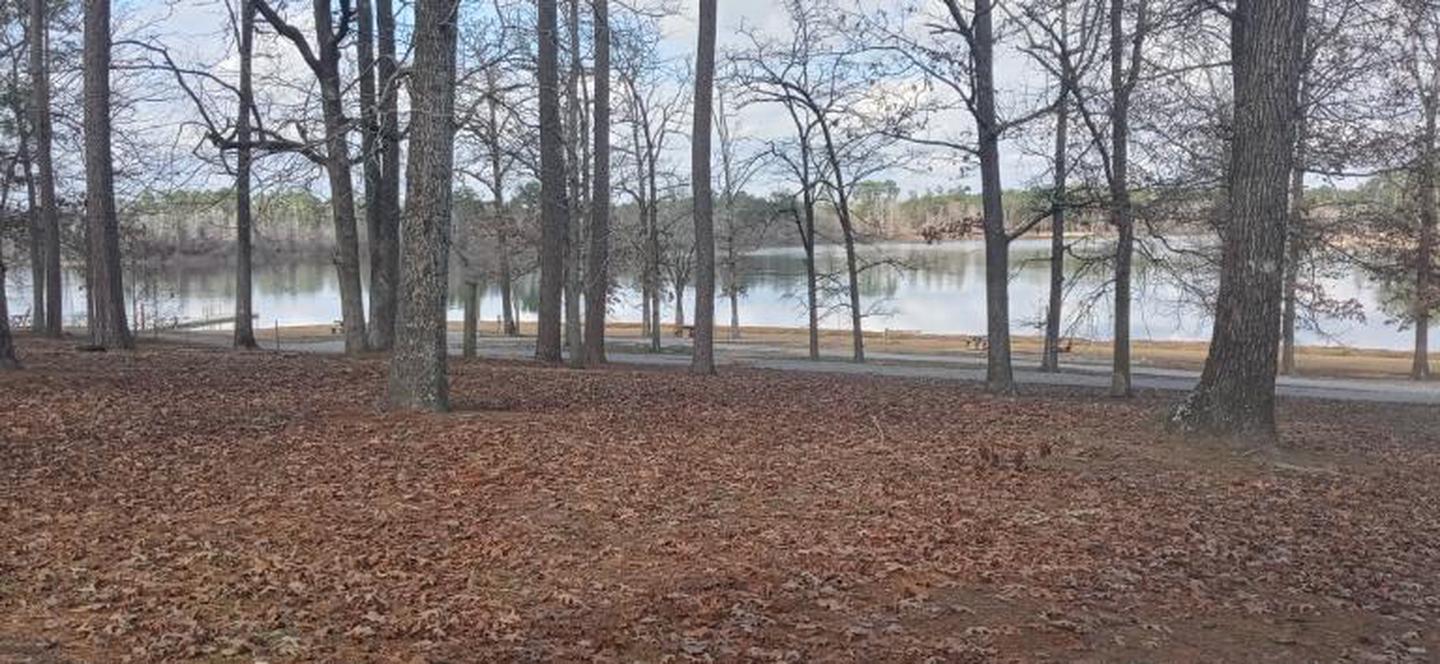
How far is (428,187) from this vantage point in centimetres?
903

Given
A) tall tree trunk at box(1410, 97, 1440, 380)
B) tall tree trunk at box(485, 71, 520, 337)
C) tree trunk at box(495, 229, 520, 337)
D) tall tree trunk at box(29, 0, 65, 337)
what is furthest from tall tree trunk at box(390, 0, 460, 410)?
tree trunk at box(495, 229, 520, 337)

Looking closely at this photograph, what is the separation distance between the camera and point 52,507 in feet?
20.5

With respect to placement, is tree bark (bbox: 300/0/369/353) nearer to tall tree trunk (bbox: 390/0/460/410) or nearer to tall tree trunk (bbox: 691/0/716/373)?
tall tree trunk (bbox: 691/0/716/373)

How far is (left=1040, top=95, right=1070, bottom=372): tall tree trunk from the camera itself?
17344 mm

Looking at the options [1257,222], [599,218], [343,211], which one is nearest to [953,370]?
[599,218]

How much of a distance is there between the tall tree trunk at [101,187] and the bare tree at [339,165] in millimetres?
2142

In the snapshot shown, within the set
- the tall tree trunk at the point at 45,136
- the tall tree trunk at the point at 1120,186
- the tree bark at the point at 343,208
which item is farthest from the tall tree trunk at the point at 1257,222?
the tall tree trunk at the point at 45,136

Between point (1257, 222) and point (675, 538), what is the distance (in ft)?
18.5

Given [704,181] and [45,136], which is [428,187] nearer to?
[704,181]

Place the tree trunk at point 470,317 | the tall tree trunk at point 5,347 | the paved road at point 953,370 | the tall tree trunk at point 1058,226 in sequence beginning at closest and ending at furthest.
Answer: the tall tree trunk at point 5,347, the tall tree trunk at point 1058,226, the tree trunk at point 470,317, the paved road at point 953,370

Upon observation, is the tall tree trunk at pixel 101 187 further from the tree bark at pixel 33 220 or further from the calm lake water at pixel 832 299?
the calm lake water at pixel 832 299

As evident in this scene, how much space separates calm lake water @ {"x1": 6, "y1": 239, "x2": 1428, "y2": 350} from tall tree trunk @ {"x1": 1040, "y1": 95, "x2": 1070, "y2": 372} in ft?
15.6

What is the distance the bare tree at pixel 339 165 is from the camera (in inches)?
634

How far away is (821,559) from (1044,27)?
12.8m
